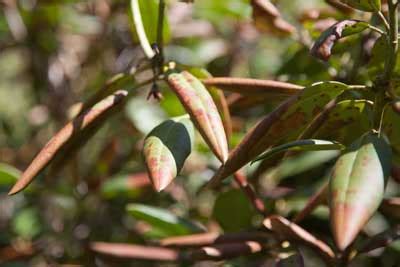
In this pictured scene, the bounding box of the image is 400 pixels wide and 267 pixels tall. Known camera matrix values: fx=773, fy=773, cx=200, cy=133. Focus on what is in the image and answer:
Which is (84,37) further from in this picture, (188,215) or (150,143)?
(150,143)

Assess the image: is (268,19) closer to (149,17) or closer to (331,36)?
(149,17)

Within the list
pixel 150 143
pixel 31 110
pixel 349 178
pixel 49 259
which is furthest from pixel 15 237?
pixel 349 178

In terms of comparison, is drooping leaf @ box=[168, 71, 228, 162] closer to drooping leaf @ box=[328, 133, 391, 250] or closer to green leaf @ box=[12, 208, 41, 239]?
drooping leaf @ box=[328, 133, 391, 250]

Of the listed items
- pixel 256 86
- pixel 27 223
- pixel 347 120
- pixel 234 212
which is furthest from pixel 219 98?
pixel 27 223

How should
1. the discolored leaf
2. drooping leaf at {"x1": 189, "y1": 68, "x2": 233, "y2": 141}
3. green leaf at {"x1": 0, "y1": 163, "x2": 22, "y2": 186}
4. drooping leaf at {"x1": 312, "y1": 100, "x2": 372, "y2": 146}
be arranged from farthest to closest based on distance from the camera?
the discolored leaf, green leaf at {"x1": 0, "y1": 163, "x2": 22, "y2": 186}, drooping leaf at {"x1": 189, "y1": 68, "x2": 233, "y2": 141}, drooping leaf at {"x1": 312, "y1": 100, "x2": 372, "y2": 146}

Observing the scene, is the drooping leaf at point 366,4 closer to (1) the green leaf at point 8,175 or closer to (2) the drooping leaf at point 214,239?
(2) the drooping leaf at point 214,239

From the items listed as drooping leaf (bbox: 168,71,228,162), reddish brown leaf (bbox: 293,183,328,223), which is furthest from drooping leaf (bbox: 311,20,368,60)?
reddish brown leaf (bbox: 293,183,328,223)
